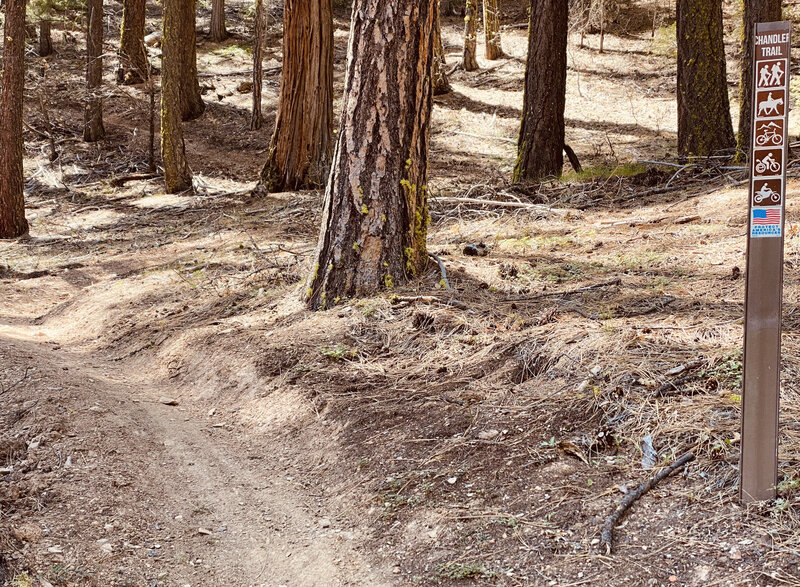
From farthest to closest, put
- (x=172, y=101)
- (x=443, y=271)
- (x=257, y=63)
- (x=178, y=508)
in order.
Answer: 1. (x=257, y=63)
2. (x=172, y=101)
3. (x=443, y=271)
4. (x=178, y=508)

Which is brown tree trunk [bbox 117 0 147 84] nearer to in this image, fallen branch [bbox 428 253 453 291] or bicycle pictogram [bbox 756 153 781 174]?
fallen branch [bbox 428 253 453 291]

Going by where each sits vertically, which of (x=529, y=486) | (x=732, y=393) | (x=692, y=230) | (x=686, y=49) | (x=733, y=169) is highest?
(x=686, y=49)

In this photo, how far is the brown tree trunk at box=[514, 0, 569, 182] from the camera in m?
11.1

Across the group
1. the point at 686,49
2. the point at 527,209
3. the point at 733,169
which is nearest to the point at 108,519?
the point at 527,209

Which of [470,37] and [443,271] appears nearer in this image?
[443,271]

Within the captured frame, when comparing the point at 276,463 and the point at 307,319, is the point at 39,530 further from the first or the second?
the point at 307,319

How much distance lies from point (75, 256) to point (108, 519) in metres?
8.82

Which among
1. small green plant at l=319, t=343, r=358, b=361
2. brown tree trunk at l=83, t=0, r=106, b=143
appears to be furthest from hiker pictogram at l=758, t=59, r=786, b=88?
brown tree trunk at l=83, t=0, r=106, b=143

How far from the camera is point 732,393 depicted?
12.9 feet

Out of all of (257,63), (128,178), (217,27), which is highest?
(217,27)

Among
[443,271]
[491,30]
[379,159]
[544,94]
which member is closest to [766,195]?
[379,159]

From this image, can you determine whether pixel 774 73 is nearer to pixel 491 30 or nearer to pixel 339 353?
pixel 339 353

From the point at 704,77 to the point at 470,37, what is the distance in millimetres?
12630

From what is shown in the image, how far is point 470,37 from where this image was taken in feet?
72.0
